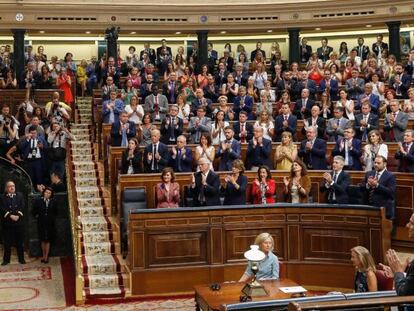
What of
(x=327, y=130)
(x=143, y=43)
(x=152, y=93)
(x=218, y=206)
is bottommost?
(x=218, y=206)

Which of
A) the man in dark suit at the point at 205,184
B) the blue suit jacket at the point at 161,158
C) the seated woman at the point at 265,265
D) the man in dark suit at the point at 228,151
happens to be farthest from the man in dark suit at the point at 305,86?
the seated woman at the point at 265,265

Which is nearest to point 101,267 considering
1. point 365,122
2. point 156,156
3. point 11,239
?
point 156,156

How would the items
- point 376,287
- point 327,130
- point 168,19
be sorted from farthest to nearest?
point 168,19 → point 327,130 → point 376,287

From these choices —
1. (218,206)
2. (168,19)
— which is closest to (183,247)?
(218,206)

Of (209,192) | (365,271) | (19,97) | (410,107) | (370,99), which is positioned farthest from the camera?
(19,97)

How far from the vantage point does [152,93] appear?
12.7 meters

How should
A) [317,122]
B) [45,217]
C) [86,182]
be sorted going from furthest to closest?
[86,182], [317,122], [45,217]

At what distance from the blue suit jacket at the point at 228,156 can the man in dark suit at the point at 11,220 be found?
9.17ft

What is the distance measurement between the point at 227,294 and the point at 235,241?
95.5 inches

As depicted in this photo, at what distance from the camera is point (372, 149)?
8945 mm

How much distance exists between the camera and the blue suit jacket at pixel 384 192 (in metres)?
8.19

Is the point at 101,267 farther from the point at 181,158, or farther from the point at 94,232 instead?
the point at 181,158

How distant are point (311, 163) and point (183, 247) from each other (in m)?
2.27

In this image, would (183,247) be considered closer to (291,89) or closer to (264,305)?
(264,305)
